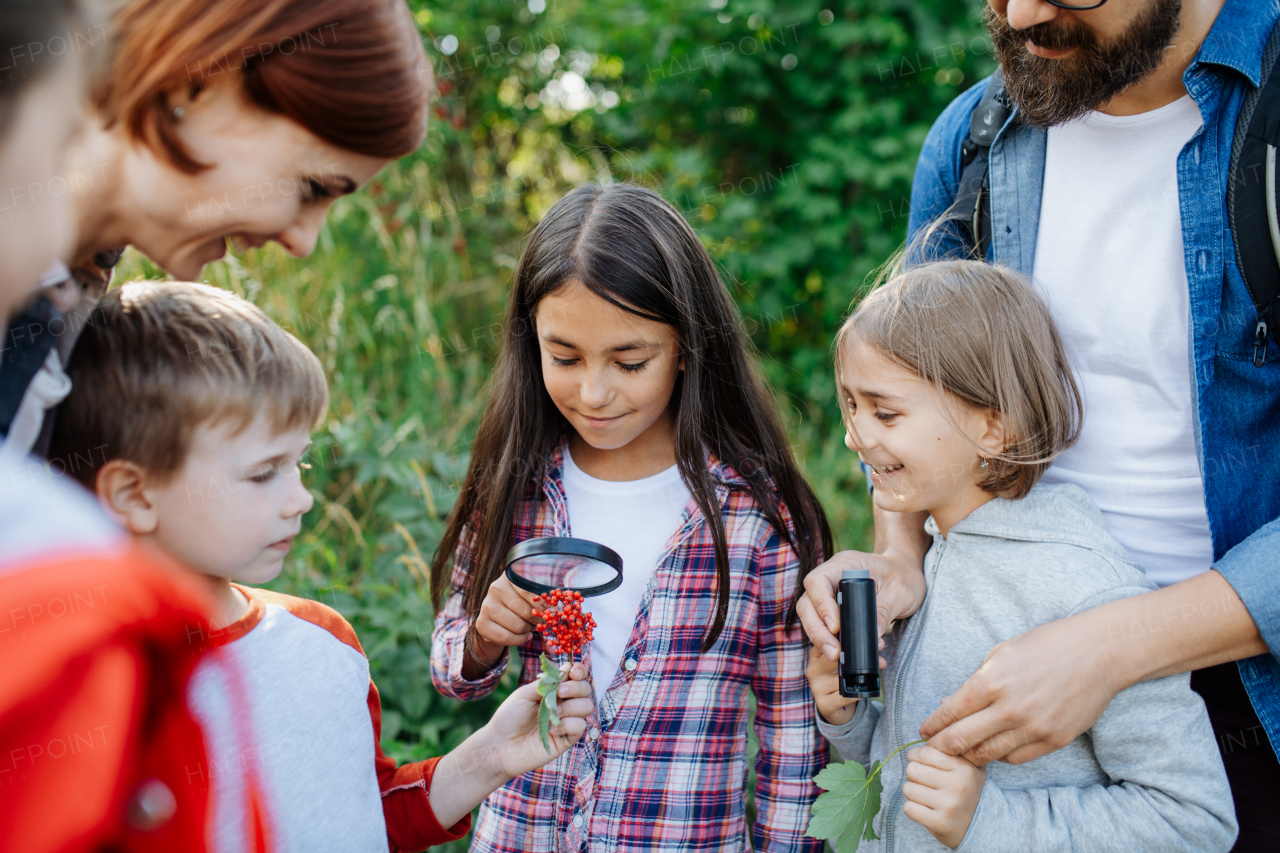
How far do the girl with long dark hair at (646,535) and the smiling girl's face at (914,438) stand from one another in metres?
0.37

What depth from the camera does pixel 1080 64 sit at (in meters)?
1.80

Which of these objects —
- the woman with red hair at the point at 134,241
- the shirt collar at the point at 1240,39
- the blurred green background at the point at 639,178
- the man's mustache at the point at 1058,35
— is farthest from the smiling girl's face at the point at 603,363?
the blurred green background at the point at 639,178

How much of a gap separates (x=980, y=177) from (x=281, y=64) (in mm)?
1629

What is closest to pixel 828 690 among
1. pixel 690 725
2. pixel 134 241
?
pixel 690 725

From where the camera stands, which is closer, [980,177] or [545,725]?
[545,725]

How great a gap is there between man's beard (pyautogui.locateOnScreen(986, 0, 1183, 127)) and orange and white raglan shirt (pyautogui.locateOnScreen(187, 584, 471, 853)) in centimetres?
189

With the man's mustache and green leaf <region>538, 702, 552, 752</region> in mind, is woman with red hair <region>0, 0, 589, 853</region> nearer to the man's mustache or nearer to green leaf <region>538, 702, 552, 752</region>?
green leaf <region>538, 702, 552, 752</region>

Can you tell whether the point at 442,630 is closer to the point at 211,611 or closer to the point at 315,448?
the point at 211,611

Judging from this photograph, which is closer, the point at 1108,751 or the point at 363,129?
the point at 363,129

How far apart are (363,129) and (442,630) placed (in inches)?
54.3

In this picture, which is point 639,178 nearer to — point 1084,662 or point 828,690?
point 828,690

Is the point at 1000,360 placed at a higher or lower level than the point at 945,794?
higher

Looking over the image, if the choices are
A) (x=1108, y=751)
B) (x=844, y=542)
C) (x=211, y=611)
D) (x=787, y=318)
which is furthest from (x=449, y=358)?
(x=1108, y=751)

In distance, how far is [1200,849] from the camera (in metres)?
1.58
